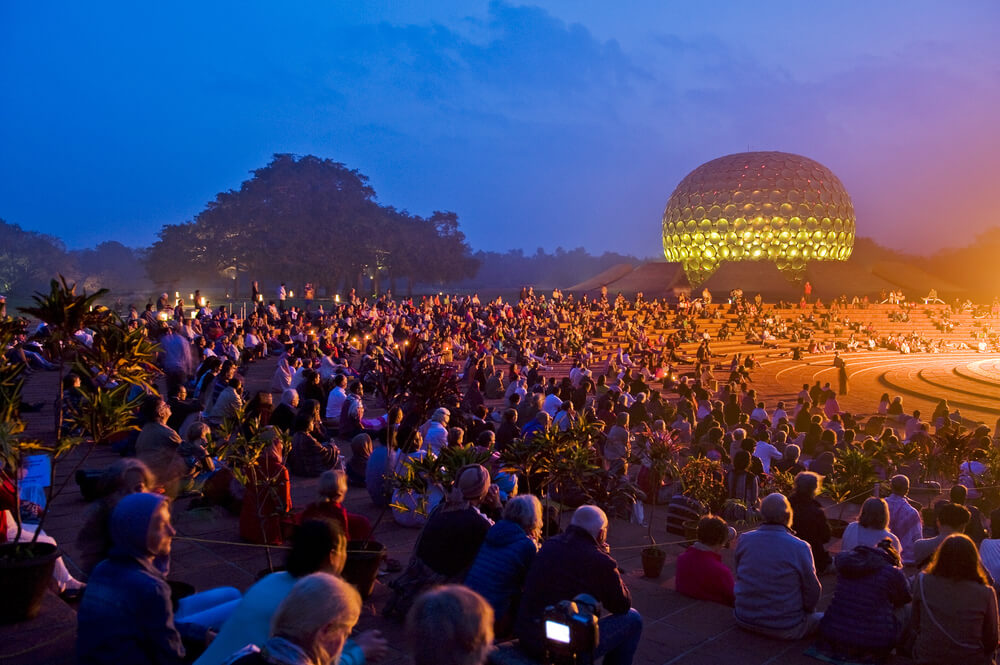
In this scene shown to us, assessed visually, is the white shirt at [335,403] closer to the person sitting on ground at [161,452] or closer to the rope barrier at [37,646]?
the person sitting on ground at [161,452]

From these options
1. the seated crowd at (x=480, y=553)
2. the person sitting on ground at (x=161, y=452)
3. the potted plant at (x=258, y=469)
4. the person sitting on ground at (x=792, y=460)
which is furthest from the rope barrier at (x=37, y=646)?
the person sitting on ground at (x=792, y=460)

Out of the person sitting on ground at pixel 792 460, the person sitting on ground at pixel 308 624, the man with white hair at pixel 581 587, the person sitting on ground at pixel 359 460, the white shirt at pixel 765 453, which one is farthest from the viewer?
the white shirt at pixel 765 453

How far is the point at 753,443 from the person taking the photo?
1009 centimetres

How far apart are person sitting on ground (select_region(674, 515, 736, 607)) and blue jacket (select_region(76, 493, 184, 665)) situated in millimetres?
3935

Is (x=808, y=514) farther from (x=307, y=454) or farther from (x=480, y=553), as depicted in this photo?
(x=307, y=454)

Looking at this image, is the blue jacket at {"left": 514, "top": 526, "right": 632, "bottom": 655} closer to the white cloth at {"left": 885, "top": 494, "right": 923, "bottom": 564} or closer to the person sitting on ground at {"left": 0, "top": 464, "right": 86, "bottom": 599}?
the person sitting on ground at {"left": 0, "top": 464, "right": 86, "bottom": 599}

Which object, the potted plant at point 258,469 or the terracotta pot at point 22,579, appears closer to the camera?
the terracotta pot at point 22,579

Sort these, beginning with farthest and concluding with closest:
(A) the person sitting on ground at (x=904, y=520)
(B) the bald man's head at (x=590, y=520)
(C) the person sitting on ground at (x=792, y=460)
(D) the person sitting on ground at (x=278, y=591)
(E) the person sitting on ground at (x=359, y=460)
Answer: (E) the person sitting on ground at (x=359, y=460) < (C) the person sitting on ground at (x=792, y=460) < (A) the person sitting on ground at (x=904, y=520) < (B) the bald man's head at (x=590, y=520) < (D) the person sitting on ground at (x=278, y=591)

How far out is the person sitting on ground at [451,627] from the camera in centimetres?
265

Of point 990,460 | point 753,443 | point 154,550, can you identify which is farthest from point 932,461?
point 154,550

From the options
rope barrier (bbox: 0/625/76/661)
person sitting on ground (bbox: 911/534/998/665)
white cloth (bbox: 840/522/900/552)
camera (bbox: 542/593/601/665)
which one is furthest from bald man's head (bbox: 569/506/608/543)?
rope barrier (bbox: 0/625/76/661)

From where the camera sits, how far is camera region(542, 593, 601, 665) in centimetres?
337

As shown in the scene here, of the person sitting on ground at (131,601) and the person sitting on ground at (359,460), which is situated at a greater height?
the person sitting on ground at (131,601)

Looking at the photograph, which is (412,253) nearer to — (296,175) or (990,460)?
(296,175)
